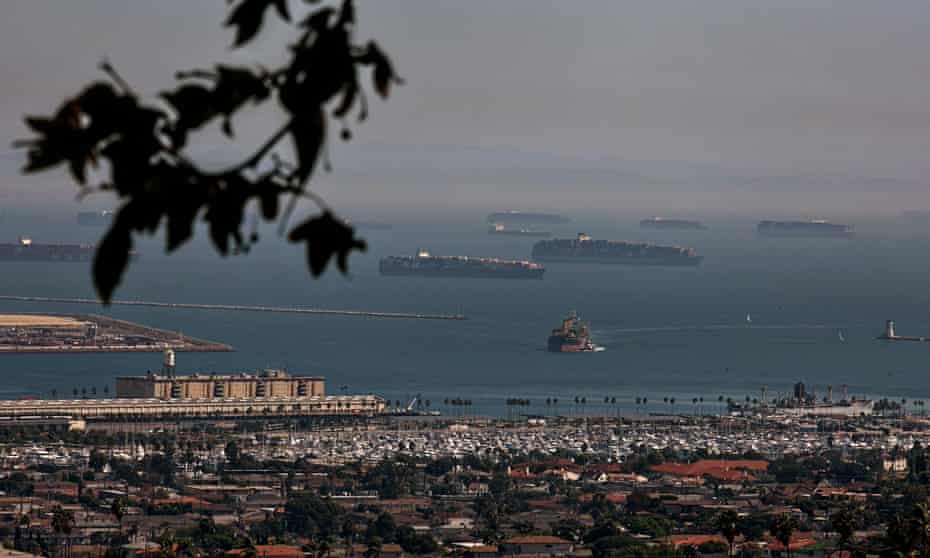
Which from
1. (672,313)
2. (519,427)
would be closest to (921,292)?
(672,313)

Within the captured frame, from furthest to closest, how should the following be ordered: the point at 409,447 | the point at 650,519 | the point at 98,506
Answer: the point at 409,447 < the point at 98,506 < the point at 650,519

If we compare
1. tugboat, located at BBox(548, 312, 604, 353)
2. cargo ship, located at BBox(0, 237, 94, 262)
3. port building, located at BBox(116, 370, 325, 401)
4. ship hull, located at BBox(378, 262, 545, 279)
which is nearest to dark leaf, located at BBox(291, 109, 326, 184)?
port building, located at BBox(116, 370, 325, 401)

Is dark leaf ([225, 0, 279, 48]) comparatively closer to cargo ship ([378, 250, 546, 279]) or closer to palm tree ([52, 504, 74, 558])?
palm tree ([52, 504, 74, 558])

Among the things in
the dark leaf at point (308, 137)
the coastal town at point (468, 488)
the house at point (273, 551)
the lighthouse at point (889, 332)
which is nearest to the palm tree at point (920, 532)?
the coastal town at point (468, 488)

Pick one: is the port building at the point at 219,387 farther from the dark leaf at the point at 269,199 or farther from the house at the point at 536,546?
the dark leaf at the point at 269,199

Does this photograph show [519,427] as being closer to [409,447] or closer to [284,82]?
[409,447]

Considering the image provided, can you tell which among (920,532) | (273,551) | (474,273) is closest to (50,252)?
(474,273)

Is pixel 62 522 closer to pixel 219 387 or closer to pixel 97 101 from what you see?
pixel 97 101
